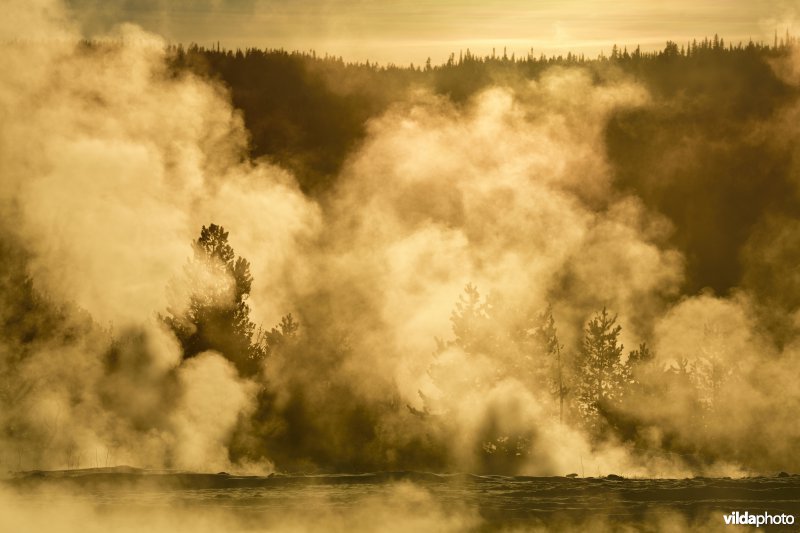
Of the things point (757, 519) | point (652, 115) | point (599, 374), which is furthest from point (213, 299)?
point (652, 115)

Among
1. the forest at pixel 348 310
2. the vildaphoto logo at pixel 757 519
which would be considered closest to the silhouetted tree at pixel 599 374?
the forest at pixel 348 310

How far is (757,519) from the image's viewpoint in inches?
619

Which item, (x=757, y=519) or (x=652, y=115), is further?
(x=652, y=115)

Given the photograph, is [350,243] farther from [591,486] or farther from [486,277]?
[591,486]

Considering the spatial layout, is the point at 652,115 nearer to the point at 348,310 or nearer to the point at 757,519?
the point at 348,310

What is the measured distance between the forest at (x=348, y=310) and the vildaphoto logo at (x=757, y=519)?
760 inches

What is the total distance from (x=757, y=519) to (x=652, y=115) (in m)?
146

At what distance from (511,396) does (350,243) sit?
49.9m

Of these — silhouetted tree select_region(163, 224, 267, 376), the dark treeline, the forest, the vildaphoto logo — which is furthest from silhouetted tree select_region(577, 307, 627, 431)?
the dark treeline

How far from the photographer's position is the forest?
35688mm

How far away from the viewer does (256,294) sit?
6856cm

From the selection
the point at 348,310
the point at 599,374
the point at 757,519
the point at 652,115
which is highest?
the point at 652,115

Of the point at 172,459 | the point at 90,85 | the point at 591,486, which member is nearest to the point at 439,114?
the point at 90,85

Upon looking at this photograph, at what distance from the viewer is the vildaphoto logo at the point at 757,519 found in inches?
615
